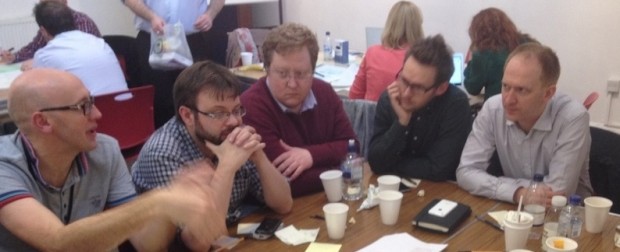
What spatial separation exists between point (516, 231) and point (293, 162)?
0.90m

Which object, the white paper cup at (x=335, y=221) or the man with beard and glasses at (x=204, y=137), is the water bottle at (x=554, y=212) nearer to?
the white paper cup at (x=335, y=221)

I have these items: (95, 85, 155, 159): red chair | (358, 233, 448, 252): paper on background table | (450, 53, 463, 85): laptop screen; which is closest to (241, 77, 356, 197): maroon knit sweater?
(358, 233, 448, 252): paper on background table

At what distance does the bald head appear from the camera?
171 cm

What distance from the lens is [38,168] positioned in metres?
1.73

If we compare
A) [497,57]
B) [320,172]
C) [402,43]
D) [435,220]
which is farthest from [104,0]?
[435,220]

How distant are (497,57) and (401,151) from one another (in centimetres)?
208

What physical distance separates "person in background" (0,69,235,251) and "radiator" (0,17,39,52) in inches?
180

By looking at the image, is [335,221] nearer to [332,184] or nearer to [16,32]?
[332,184]

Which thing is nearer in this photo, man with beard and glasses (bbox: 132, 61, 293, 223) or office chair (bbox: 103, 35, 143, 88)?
man with beard and glasses (bbox: 132, 61, 293, 223)

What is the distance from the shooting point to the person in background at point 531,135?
214cm

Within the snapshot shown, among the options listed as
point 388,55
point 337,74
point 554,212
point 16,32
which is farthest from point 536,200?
point 16,32

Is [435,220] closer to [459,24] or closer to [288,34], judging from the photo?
[288,34]

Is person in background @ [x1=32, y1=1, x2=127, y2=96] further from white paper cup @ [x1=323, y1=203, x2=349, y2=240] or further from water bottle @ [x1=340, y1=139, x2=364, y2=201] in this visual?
white paper cup @ [x1=323, y1=203, x2=349, y2=240]

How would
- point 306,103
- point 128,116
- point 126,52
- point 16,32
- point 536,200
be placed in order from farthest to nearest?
point 16,32 → point 126,52 → point 128,116 → point 306,103 → point 536,200
